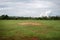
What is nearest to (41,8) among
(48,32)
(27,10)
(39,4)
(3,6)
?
(39,4)

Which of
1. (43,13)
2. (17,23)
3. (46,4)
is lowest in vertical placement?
(17,23)

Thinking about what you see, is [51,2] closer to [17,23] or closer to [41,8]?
[41,8]

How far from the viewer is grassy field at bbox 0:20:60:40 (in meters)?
2.93

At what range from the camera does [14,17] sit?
326cm

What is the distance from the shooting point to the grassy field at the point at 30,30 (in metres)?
2.93

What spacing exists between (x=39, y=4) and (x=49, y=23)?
504 millimetres

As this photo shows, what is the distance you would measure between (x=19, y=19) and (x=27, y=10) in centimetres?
32

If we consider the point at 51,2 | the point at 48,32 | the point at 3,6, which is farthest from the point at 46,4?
the point at 3,6

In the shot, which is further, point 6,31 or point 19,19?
point 19,19

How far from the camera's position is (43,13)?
125 inches

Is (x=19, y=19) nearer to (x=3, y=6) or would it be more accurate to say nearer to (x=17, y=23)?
(x=17, y=23)

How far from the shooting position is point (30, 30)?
3.02 metres

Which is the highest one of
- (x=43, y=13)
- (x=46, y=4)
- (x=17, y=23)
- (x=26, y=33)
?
(x=46, y=4)

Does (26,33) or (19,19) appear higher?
(19,19)
